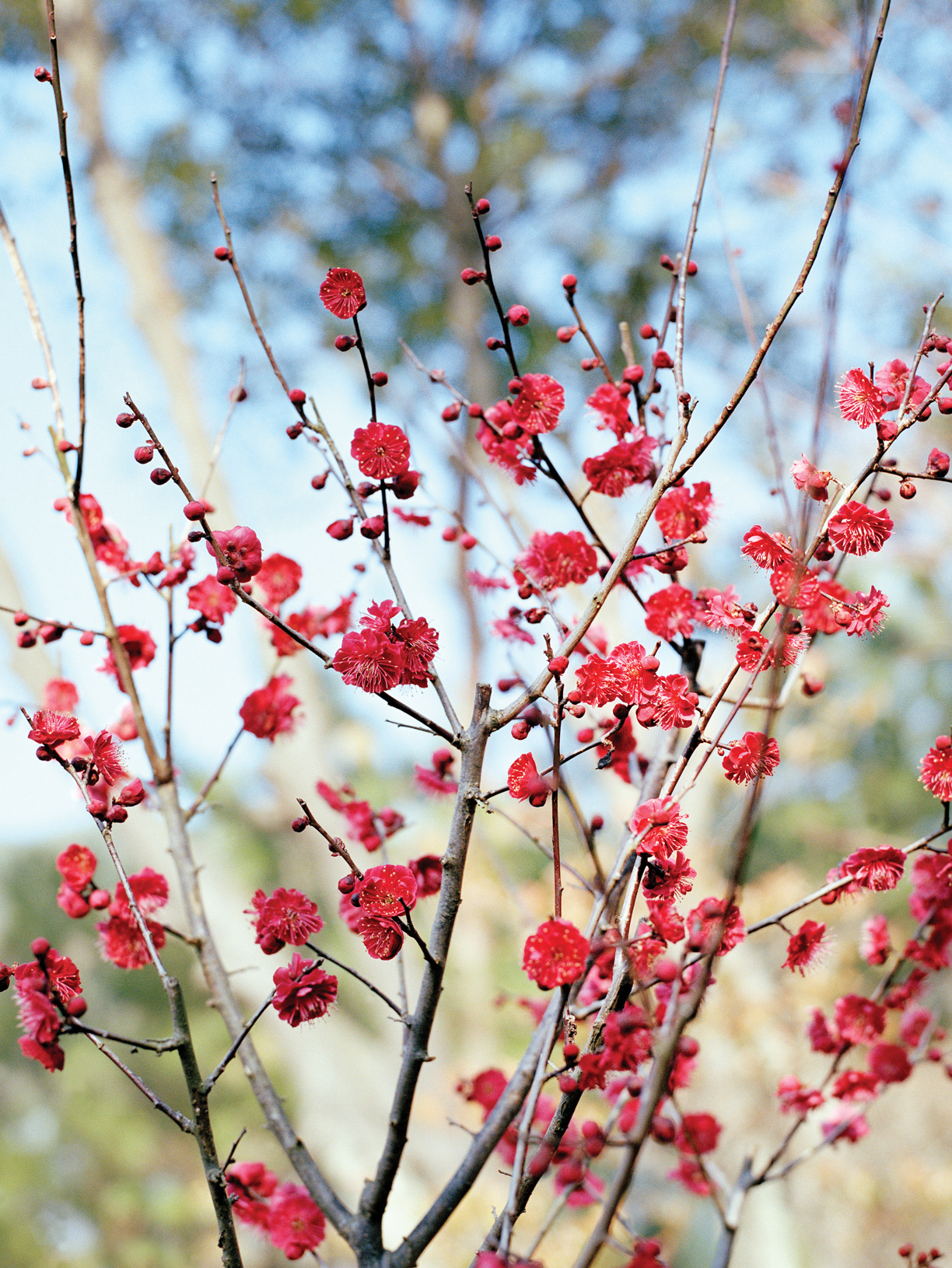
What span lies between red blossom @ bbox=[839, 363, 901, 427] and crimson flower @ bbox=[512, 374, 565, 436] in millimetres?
234

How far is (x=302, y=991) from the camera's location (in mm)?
697

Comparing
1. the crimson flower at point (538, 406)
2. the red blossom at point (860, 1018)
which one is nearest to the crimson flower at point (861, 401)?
the crimson flower at point (538, 406)

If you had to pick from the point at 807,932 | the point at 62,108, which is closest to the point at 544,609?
the point at 807,932

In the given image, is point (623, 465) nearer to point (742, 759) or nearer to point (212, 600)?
point (742, 759)

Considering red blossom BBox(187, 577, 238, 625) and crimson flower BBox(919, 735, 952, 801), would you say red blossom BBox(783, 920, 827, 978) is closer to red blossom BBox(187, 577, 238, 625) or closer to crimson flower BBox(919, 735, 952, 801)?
crimson flower BBox(919, 735, 952, 801)

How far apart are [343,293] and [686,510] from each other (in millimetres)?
356

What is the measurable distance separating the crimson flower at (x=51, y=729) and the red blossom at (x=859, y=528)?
62cm

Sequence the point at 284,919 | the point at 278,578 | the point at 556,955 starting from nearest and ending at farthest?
the point at 556,955 < the point at 284,919 < the point at 278,578

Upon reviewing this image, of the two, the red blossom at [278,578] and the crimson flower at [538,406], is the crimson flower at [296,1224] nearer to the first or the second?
the red blossom at [278,578]

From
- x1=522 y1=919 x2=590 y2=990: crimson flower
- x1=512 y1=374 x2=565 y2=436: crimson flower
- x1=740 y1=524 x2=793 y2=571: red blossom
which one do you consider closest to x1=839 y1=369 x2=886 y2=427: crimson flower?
x1=740 y1=524 x2=793 y2=571: red blossom

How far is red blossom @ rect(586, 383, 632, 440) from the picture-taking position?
88 centimetres

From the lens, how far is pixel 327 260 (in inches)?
151

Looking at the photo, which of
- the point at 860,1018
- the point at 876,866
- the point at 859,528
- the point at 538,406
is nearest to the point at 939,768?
the point at 876,866

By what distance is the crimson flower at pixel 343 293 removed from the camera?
72 centimetres
